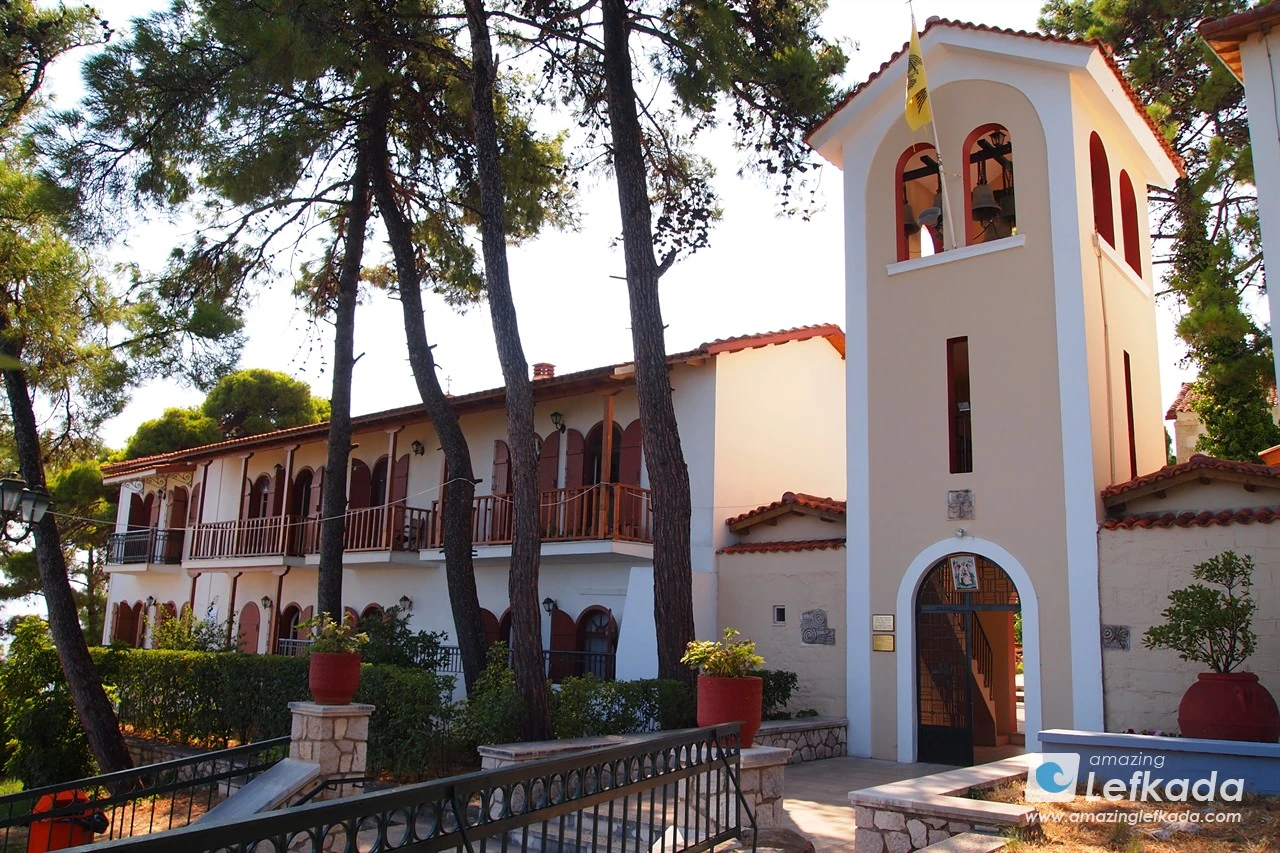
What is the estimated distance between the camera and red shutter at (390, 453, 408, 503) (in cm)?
1984

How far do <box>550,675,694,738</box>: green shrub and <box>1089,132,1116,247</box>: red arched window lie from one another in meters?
7.77

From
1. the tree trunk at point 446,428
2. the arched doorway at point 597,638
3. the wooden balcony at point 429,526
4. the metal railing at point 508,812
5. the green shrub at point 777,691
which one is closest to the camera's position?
the metal railing at point 508,812

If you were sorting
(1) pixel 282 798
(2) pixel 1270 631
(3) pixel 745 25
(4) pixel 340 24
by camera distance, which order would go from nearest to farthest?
1. (1) pixel 282 798
2. (2) pixel 1270 631
3. (4) pixel 340 24
4. (3) pixel 745 25

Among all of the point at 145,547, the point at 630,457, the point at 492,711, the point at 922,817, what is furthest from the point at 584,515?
the point at 145,547

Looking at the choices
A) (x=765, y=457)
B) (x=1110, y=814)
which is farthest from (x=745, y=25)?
(x=1110, y=814)

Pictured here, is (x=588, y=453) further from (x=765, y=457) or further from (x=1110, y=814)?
(x=1110, y=814)

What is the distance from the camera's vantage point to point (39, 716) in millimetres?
14734

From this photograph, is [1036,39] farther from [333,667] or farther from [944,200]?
[333,667]

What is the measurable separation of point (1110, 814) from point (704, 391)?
31.2 feet

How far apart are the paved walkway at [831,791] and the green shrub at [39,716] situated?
35.8 feet

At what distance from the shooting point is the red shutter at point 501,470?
691 inches

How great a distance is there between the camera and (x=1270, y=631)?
9.36 metres

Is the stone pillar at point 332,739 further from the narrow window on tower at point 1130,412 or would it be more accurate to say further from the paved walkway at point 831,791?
the narrow window on tower at point 1130,412

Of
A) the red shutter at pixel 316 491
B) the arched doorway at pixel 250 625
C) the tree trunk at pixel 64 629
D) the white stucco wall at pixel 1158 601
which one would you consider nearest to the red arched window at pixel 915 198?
the white stucco wall at pixel 1158 601
